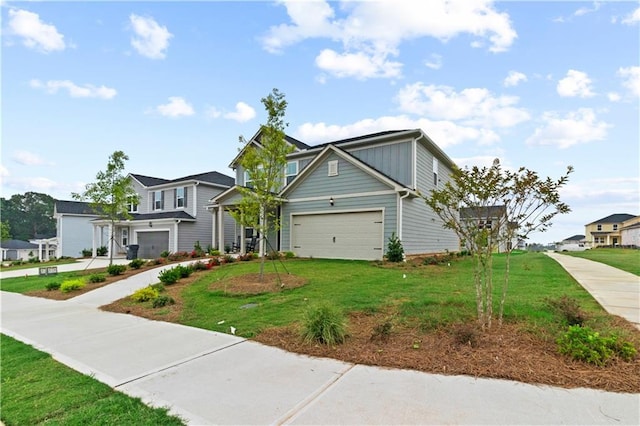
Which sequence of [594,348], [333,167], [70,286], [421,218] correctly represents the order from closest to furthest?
[594,348] < [70,286] < [333,167] < [421,218]

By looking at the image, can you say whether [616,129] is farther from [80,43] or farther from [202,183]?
[202,183]

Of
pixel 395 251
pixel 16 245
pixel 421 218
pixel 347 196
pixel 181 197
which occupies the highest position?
pixel 181 197

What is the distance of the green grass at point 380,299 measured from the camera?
5.45m

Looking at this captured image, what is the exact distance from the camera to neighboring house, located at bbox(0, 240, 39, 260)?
40.9m

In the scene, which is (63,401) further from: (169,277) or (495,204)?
(169,277)

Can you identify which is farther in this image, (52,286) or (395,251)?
(395,251)

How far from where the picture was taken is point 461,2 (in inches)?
350

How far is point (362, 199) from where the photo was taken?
48.7 feet

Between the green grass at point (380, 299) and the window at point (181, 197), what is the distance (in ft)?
50.5

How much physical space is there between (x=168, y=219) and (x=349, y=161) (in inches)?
553

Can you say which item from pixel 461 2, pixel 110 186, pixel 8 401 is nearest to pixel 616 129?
pixel 461 2

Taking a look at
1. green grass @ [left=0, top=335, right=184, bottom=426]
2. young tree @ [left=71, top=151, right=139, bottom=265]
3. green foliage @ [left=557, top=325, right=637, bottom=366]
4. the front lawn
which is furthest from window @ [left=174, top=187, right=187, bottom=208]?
green foliage @ [left=557, top=325, right=637, bottom=366]

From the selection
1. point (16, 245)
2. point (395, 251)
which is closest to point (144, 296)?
point (395, 251)

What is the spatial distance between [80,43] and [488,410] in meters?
15.2
